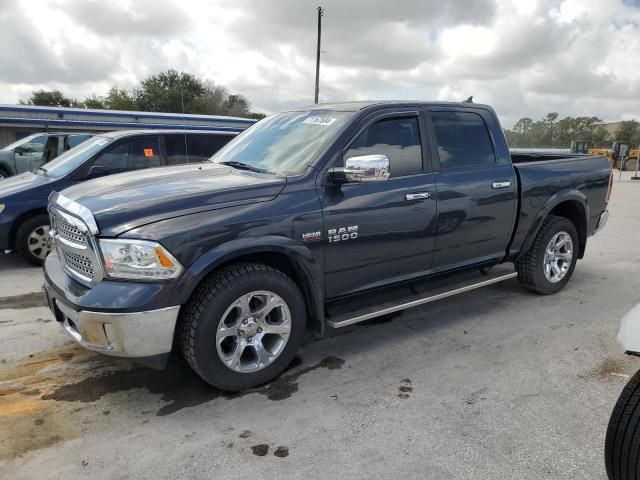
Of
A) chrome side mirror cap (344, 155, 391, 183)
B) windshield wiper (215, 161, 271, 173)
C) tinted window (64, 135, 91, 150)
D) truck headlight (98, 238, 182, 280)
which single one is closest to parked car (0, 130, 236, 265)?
tinted window (64, 135, 91, 150)

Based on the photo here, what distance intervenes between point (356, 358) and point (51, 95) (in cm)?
5963

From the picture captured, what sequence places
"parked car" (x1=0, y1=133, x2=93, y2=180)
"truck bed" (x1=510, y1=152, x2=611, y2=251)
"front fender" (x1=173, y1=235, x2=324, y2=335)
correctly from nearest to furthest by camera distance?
"front fender" (x1=173, y1=235, x2=324, y2=335), "truck bed" (x1=510, y1=152, x2=611, y2=251), "parked car" (x1=0, y1=133, x2=93, y2=180)

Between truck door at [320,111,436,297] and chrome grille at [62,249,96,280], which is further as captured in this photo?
truck door at [320,111,436,297]

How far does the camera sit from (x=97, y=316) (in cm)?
272

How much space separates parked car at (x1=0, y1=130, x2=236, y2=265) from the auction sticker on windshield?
11.9 ft

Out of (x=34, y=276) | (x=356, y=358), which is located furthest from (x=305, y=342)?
(x=34, y=276)

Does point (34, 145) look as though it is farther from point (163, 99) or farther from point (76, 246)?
point (163, 99)

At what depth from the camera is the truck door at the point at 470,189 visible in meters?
4.04

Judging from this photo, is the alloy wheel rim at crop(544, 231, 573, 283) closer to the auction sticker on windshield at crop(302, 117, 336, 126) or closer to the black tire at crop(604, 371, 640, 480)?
the auction sticker on windshield at crop(302, 117, 336, 126)

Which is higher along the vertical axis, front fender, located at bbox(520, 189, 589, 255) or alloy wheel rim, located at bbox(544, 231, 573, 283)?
front fender, located at bbox(520, 189, 589, 255)

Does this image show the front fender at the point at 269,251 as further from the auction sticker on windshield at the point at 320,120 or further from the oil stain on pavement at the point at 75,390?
the auction sticker on windshield at the point at 320,120

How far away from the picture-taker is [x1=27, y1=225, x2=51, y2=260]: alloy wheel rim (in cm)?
601

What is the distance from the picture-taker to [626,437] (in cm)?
204

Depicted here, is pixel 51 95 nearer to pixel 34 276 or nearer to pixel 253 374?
pixel 34 276
